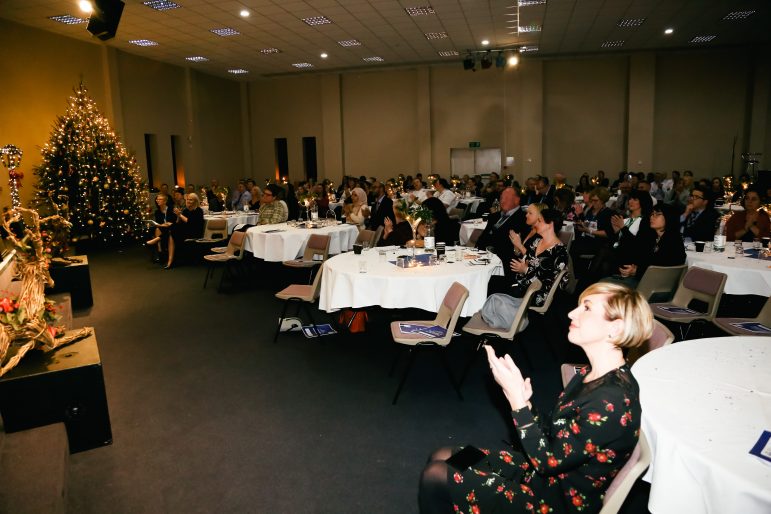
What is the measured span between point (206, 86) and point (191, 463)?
57.6 feet

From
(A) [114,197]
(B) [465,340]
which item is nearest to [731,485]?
(B) [465,340]

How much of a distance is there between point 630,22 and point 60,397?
1408 cm

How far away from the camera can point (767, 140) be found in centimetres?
1675

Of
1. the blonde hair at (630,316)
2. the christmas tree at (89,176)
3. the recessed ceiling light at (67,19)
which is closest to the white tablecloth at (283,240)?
the christmas tree at (89,176)

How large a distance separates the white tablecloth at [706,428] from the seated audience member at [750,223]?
4.88m

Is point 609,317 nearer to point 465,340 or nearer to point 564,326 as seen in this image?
point 465,340

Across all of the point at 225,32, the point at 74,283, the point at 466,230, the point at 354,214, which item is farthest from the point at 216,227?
the point at 225,32

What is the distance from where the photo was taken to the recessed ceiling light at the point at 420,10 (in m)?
11.6

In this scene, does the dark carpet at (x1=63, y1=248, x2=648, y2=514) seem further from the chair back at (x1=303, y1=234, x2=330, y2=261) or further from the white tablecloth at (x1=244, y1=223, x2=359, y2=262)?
the white tablecloth at (x1=244, y1=223, x2=359, y2=262)

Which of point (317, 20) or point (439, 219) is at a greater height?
point (317, 20)

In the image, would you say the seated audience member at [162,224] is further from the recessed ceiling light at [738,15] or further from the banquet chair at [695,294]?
the recessed ceiling light at [738,15]

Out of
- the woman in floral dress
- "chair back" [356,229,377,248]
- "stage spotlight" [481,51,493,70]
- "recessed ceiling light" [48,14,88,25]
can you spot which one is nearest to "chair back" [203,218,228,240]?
"chair back" [356,229,377,248]

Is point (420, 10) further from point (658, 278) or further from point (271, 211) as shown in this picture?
point (658, 278)

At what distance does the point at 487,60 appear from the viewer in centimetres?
1548
